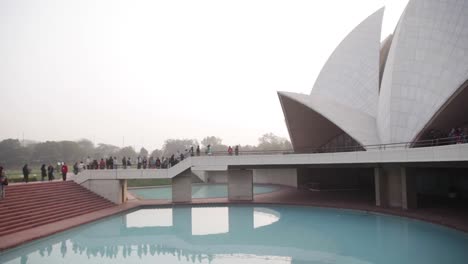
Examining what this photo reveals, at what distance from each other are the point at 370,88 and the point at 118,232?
18.2 meters

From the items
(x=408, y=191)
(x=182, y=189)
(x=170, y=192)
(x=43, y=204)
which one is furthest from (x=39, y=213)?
(x=408, y=191)

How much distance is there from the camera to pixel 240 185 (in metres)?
22.4

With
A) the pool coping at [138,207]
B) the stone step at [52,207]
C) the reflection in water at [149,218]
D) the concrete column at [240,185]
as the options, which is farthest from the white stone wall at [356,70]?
the stone step at [52,207]

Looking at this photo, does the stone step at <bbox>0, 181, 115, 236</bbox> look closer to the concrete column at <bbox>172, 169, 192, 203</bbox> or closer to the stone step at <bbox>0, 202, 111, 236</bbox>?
the stone step at <bbox>0, 202, 111, 236</bbox>

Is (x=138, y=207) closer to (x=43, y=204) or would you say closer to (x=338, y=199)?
(x=43, y=204)

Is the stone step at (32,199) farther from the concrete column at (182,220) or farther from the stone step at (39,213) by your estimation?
the concrete column at (182,220)

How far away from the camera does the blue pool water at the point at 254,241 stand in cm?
1038

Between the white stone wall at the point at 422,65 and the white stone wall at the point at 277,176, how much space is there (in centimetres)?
1439

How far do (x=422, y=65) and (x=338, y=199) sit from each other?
957 centimetres

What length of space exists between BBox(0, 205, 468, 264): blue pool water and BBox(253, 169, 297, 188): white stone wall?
1472cm

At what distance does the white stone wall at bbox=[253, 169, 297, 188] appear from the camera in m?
32.8

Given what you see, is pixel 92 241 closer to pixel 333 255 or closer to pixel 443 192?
pixel 333 255

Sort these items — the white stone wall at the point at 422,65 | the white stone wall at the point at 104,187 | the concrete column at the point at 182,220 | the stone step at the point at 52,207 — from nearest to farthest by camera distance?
the stone step at the point at 52,207 → the concrete column at the point at 182,220 → the white stone wall at the point at 422,65 → the white stone wall at the point at 104,187

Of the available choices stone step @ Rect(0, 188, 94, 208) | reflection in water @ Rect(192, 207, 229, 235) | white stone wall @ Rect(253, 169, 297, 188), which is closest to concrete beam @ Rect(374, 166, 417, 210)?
reflection in water @ Rect(192, 207, 229, 235)
